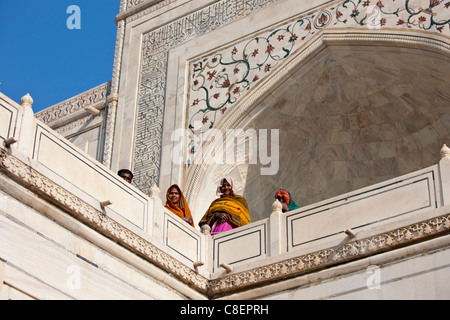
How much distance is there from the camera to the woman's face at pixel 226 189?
7.95 m

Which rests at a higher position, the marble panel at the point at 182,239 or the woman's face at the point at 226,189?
the woman's face at the point at 226,189

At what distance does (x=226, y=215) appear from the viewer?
7.55 meters

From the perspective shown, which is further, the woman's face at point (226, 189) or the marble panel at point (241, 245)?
the woman's face at point (226, 189)

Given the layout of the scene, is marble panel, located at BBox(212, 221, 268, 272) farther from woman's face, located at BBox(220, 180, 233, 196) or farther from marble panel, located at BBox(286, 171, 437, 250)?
woman's face, located at BBox(220, 180, 233, 196)

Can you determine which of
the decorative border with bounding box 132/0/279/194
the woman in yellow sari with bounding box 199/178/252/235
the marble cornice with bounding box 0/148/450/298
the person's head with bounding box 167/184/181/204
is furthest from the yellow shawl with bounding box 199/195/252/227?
the decorative border with bounding box 132/0/279/194

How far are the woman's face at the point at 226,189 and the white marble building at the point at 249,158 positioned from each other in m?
0.38

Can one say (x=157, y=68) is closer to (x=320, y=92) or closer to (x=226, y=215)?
(x=320, y=92)

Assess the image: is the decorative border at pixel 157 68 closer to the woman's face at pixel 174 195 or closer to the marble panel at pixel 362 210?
the woman's face at pixel 174 195

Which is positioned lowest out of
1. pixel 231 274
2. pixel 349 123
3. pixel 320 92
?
pixel 231 274

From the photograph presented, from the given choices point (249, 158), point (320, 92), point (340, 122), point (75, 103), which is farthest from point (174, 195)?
point (75, 103)

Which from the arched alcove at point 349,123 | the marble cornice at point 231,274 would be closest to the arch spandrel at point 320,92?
the arched alcove at point 349,123

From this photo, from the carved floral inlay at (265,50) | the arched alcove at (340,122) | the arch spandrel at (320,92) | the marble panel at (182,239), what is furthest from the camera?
the arched alcove at (340,122)

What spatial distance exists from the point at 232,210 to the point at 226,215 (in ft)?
0.30
